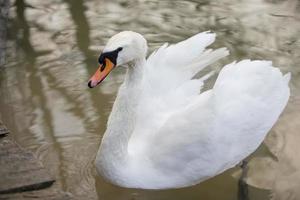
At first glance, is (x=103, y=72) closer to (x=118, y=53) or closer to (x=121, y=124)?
(x=118, y=53)

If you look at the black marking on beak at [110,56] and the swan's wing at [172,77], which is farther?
the swan's wing at [172,77]

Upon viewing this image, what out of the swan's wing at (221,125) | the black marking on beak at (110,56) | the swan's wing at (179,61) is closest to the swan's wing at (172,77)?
the swan's wing at (179,61)

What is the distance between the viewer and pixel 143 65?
385 centimetres

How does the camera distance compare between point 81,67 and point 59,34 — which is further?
point 59,34

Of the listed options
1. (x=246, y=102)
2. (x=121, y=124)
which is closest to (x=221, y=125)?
(x=246, y=102)

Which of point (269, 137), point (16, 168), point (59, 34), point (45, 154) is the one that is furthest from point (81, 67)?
point (16, 168)

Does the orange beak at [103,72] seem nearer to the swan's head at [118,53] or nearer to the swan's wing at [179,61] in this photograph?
the swan's head at [118,53]

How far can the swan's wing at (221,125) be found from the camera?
3.88 meters

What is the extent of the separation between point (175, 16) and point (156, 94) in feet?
8.89

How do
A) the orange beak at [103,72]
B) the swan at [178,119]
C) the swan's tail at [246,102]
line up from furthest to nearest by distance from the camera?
the swan's tail at [246,102], the swan at [178,119], the orange beak at [103,72]

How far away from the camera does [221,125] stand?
3949mm

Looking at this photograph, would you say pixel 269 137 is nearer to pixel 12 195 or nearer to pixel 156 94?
pixel 156 94

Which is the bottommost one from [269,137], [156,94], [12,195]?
[269,137]

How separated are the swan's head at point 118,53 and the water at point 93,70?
722 mm
